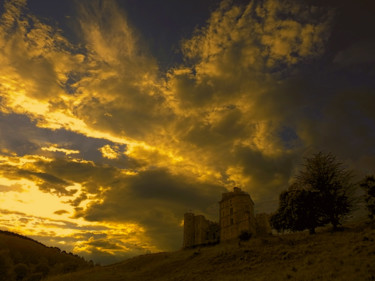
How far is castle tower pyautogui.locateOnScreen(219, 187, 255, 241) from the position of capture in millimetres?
72562

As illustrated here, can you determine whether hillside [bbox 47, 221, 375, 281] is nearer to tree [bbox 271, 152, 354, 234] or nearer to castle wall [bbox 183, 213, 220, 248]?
tree [bbox 271, 152, 354, 234]

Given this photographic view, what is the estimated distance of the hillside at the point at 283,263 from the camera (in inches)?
801

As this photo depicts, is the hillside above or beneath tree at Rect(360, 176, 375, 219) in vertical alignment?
beneath

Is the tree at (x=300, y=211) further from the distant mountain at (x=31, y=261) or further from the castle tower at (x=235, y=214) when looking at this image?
the distant mountain at (x=31, y=261)

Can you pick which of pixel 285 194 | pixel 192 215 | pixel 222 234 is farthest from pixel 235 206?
pixel 285 194

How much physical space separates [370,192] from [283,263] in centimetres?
2041

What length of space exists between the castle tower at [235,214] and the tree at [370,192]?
122 ft

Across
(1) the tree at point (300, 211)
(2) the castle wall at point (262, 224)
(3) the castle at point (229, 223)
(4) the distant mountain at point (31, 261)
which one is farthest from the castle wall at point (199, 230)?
(1) the tree at point (300, 211)

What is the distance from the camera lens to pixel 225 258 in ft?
109

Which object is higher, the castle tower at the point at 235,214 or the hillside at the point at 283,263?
the castle tower at the point at 235,214

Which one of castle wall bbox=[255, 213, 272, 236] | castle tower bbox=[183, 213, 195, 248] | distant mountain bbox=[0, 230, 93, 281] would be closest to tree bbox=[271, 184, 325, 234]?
castle wall bbox=[255, 213, 272, 236]

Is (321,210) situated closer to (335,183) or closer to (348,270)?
(335,183)

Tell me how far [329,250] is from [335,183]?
49.3 feet

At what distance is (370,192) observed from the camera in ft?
122
